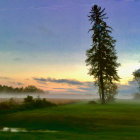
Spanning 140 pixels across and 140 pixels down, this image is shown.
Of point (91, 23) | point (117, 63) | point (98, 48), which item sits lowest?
point (117, 63)

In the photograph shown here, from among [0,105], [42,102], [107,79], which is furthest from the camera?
[107,79]

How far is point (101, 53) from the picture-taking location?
38719 mm

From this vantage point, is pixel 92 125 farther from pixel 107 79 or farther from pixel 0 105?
pixel 107 79

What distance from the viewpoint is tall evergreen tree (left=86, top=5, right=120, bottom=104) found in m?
37.9

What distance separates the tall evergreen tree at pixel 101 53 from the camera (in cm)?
3794

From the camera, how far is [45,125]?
15289 millimetres

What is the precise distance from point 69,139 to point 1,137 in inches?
127

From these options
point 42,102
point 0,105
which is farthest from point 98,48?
point 0,105

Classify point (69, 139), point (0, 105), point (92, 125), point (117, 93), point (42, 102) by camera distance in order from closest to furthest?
1. point (69, 139)
2. point (92, 125)
3. point (0, 105)
4. point (42, 102)
5. point (117, 93)

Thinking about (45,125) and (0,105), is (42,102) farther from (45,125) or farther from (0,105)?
(45,125)

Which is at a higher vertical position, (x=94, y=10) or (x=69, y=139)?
(x=94, y=10)

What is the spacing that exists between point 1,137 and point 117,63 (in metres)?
31.8

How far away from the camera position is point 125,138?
9.97 m

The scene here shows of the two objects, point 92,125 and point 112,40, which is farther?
point 112,40
